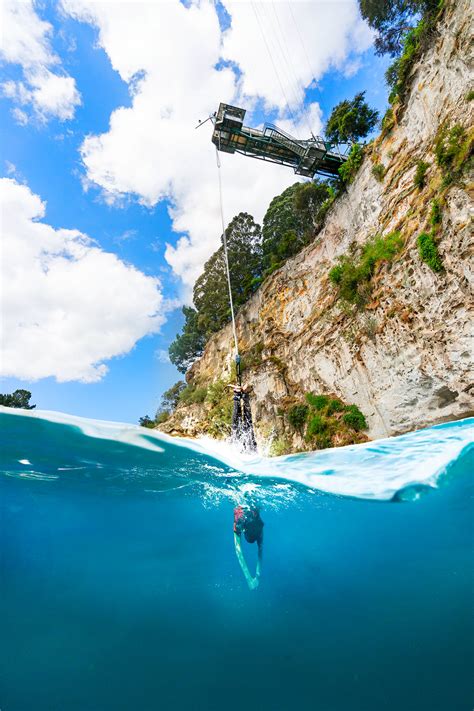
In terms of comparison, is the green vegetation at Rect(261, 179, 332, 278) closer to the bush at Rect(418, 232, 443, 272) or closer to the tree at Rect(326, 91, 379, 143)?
the tree at Rect(326, 91, 379, 143)

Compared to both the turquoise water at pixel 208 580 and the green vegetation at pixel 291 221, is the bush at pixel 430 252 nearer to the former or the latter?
the turquoise water at pixel 208 580

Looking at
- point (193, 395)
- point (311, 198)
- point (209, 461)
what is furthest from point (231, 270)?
point (209, 461)

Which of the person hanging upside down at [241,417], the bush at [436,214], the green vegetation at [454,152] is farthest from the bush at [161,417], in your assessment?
the green vegetation at [454,152]

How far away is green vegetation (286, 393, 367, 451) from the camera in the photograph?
521 inches

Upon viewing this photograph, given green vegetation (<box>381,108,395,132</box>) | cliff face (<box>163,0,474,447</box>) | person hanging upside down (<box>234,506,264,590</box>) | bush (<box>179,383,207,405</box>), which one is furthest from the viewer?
bush (<box>179,383,207,405</box>)

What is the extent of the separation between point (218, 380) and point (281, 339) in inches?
227

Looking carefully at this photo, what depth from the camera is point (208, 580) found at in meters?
13.6

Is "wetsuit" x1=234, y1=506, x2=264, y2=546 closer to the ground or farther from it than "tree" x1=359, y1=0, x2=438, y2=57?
closer to the ground

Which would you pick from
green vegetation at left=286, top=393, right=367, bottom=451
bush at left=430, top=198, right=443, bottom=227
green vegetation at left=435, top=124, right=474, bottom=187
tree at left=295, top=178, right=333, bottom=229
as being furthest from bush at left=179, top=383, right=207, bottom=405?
green vegetation at left=435, top=124, right=474, bottom=187

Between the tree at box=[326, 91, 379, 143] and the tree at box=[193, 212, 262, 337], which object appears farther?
the tree at box=[193, 212, 262, 337]

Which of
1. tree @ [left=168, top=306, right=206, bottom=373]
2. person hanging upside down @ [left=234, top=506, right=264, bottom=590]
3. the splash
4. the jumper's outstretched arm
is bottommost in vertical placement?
the jumper's outstretched arm

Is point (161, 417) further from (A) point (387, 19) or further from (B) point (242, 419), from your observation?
(A) point (387, 19)

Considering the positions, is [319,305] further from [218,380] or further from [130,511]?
[130,511]

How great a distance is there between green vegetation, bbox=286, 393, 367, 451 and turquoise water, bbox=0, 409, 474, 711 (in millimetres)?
2997
